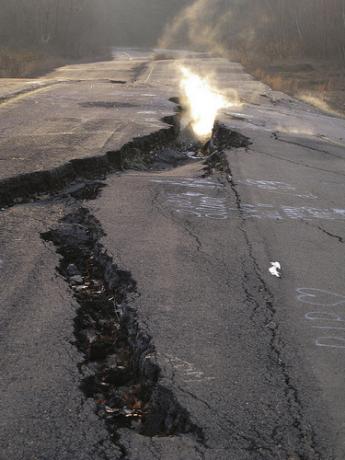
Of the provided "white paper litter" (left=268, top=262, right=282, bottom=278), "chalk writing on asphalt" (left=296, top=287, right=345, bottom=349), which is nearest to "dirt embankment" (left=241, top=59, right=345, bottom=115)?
"white paper litter" (left=268, top=262, right=282, bottom=278)

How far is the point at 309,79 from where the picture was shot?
104 feet

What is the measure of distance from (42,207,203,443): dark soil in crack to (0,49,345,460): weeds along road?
0.04 feet

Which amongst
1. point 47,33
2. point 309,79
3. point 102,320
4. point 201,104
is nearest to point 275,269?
point 102,320

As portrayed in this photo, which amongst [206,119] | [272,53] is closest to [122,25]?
[272,53]

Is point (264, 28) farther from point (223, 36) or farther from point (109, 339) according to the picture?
point (109, 339)

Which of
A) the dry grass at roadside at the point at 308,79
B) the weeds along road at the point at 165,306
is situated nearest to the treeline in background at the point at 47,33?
the dry grass at roadside at the point at 308,79

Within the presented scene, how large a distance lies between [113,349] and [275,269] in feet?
5.76

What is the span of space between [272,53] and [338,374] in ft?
141

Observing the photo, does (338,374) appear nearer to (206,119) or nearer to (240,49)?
(206,119)

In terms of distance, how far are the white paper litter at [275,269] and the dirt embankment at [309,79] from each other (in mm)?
15632

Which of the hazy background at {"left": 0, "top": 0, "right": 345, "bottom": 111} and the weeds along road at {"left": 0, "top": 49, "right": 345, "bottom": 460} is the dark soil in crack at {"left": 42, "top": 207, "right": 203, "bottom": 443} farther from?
the hazy background at {"left": 0, "top": 0, "right": 345, "bottom": 111}

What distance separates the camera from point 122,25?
2992 inches

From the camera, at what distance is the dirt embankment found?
2367 cm

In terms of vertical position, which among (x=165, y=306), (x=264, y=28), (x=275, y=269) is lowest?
(x=264, y=28)
